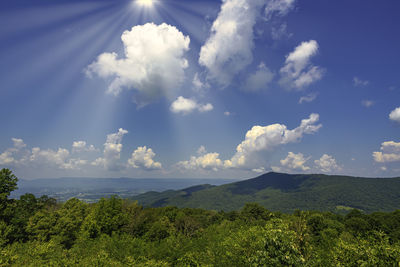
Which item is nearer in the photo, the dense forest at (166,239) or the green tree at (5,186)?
the dense forest at (166,239)

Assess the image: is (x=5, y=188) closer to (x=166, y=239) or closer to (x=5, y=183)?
(x=5, y=183)

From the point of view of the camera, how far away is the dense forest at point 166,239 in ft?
69.5

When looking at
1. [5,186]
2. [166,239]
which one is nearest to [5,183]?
[5,186]

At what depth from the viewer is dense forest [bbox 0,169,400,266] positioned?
21.2 metres

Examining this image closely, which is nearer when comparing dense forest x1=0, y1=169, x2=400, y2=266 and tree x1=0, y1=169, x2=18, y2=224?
dense forest x1=0, y1=169, x2=400, y2=266

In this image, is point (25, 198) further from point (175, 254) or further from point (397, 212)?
point (397, 212)

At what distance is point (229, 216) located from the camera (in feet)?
428

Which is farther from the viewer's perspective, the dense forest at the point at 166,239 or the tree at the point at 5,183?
the tree at the point at 5,183

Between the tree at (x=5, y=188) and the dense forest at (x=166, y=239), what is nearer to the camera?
the dense forest at (x=166, y=239)

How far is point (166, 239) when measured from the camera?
164 ft

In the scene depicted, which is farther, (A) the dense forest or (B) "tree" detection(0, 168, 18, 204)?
(B) "tree" detection(0, 168, 18, 204)

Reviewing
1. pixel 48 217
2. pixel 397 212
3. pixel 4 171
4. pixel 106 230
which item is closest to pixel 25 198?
pixel 4 171

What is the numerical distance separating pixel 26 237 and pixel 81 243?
34425 mm

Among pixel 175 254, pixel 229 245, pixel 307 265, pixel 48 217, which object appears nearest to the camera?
pixel 307 265
